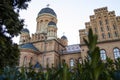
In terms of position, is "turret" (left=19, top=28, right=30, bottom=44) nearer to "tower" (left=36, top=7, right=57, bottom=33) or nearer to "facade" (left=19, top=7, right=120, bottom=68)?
"facade" (left=19, top=7, right=120, bottom=68)

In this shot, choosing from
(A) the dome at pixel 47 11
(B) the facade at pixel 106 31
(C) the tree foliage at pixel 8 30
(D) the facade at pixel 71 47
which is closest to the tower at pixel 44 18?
(A) the dome at pixel 47 11

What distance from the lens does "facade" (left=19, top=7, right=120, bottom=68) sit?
76.3 feet

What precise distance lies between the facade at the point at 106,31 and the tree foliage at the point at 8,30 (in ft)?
50.3

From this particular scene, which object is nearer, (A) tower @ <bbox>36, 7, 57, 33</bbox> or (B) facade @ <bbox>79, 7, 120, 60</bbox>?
(B) facade @ <bbox>79, 7, 120, 60</bbox>

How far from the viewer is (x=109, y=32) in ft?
77.9

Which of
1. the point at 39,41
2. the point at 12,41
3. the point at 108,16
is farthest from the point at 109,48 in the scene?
the point at 12,41

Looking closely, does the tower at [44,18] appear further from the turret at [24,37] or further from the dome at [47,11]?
the turret at [24,37]

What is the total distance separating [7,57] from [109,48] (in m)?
18.1

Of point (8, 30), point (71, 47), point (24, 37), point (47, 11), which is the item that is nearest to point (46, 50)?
point (71, 47)

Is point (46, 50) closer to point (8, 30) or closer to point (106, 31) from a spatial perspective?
point (106, 31)

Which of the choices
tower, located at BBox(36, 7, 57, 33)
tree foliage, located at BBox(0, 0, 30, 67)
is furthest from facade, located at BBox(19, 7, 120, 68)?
tree foliage, located at BBox(0, 0, 30, 67)

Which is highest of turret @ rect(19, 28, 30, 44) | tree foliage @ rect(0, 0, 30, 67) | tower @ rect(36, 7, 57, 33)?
tower @ rect(36, 7, 57, 33)

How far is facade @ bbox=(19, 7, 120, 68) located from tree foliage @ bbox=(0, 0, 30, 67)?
11.9m

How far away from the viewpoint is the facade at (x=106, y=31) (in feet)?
75.5
